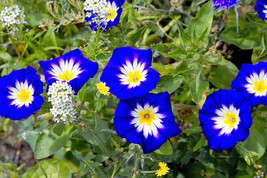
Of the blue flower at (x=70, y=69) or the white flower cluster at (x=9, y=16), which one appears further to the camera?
the white flower cluster at (x=9, y=16)

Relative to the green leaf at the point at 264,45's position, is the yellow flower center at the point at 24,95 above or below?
below

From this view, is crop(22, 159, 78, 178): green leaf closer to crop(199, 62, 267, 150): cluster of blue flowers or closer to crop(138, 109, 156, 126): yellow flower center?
crop(138, 109, 156, 126): yellow flower center

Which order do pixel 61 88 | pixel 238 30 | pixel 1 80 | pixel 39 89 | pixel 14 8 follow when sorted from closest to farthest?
pixel 61 88 → pixel 39 89 → pixel 1 80 → pixel 14 8 → pixel 238 30

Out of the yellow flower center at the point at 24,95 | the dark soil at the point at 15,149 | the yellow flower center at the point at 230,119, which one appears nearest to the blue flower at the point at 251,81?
the yellow flower center at the point at 230,119

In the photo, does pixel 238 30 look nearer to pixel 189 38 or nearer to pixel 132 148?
pixel 189 38

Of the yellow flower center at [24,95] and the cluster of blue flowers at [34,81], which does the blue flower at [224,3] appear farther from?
the yellow flower center at [24,95]

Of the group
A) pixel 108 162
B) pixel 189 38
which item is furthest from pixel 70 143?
pixel 189 38
